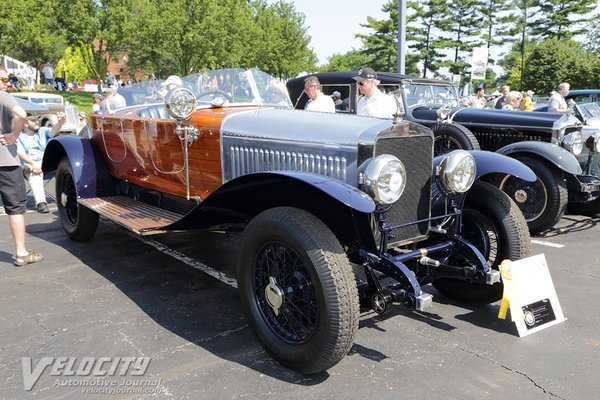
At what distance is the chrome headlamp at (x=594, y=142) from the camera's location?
6.13 metres

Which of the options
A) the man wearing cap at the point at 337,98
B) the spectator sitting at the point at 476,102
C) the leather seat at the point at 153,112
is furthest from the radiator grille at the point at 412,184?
the spectator sitting at the point at 476,102

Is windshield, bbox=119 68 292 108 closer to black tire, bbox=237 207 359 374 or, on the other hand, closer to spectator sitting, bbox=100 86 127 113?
spectator sitting, bbox=100 86 127 113

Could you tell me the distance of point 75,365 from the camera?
284 cm

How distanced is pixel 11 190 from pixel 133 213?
1171 mm

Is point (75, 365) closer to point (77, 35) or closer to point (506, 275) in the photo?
point (506, 275)

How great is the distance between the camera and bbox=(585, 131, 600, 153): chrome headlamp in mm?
6129

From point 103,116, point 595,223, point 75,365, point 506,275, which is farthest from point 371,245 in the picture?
point 595,223

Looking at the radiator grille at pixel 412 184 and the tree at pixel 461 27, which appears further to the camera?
the tree at pixel 461 27

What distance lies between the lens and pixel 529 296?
10.5 ft

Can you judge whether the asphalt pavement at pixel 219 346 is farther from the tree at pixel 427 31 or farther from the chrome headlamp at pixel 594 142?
the tree at pixel 427 31

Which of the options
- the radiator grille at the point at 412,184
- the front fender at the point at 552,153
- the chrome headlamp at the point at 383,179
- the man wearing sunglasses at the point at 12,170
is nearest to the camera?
the chrome headlamp at the point at 383,179

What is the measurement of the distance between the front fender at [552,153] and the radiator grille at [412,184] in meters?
3.15

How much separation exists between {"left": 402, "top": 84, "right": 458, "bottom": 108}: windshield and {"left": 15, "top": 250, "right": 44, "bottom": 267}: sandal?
6.31 meters

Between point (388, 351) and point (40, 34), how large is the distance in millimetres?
24939
